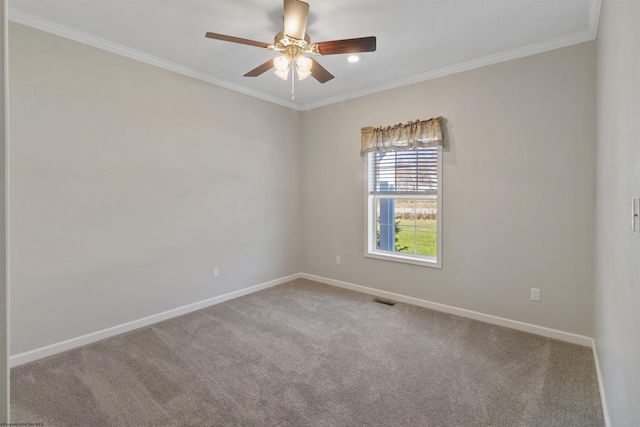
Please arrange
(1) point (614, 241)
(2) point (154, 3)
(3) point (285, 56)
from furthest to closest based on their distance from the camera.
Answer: (3) point (285, 56) < (2) point (154, 3) < (1) point (614, 241)

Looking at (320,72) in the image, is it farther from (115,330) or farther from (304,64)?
(115,330)

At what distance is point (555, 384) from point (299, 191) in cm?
356

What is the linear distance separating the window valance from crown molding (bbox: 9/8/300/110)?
159 cm

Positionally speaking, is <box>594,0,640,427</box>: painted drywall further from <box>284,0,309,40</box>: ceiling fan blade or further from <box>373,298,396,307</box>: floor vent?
<box>373,298,396,307</box>: floor vent

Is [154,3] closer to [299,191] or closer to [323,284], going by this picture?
[299,191]

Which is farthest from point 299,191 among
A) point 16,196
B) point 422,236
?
point 16,196

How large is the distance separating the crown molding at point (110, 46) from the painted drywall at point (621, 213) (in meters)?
3.37

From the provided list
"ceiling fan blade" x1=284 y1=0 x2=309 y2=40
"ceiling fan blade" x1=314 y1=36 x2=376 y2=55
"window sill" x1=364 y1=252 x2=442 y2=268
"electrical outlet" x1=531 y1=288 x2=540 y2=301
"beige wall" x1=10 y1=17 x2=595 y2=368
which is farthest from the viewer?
"window sill" x1=364 y1=252 x2=442 y2=268

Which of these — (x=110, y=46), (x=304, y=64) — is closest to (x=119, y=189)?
(x=110, y=46)

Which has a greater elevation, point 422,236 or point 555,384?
point 422,236

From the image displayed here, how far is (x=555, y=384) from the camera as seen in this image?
6.86ft

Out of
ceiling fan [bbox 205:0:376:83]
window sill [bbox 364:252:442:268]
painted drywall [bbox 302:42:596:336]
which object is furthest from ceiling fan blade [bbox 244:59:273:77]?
window sill [bbox 364:252:442:268]

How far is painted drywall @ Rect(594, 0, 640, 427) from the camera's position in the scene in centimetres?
110

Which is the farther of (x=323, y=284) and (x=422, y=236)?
(x=323, y=284)
